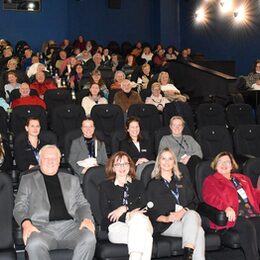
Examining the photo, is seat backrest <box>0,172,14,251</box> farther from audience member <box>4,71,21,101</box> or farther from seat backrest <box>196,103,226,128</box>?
audience member <box>4,71,21,101</box>

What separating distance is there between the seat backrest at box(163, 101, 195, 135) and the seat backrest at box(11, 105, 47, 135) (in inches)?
68.8

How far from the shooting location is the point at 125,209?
4289 mm

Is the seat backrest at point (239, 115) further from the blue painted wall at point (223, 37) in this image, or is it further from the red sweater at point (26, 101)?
the blue painted wall at point (223, 37)

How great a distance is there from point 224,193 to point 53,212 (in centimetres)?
146

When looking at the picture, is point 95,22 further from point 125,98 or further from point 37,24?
point 125,98

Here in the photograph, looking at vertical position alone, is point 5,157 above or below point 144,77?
below

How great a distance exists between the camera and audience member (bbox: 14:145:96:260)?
3.81 meters

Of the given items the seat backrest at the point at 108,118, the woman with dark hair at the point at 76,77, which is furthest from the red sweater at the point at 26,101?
the woman with dark hair at the point at 76,77

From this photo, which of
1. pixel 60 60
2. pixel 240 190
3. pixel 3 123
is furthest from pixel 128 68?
pixel 240 190

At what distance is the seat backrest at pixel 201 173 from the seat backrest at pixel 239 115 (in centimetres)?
280

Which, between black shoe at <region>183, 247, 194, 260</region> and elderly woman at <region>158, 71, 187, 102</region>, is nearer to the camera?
black shoe at <region>183, 247, 194, 260</region>

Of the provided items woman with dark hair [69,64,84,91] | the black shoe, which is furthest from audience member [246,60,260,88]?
the black shoe

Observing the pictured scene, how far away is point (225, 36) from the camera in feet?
44.3

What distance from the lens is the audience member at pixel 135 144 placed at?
19.3ft
